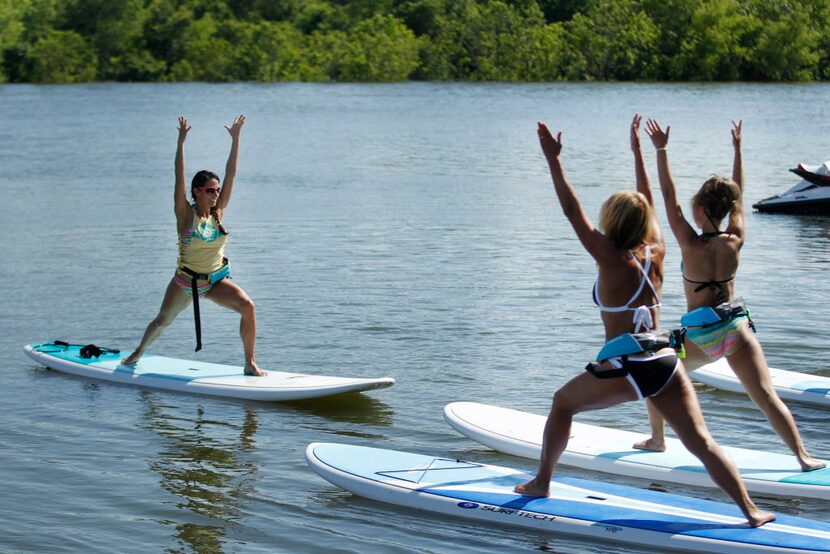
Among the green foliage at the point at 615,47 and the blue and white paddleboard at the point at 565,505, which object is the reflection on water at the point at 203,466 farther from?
the green foliage at the point at 615,47

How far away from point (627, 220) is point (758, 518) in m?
1.93

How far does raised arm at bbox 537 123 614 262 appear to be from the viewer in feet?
22.7

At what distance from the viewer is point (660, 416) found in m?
9.09

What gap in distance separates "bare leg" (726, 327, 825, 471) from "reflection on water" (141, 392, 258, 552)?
3453 millimetres

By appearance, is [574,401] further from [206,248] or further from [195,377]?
[195,377]

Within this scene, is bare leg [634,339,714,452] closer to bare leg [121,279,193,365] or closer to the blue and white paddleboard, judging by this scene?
the blue and white paddleboard

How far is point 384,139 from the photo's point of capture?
149 ft

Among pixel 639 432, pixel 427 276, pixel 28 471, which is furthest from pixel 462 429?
pixel 427 276

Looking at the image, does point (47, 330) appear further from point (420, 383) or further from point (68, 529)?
point (68, 529)

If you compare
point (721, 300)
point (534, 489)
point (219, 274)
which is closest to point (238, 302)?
point (219, 274)

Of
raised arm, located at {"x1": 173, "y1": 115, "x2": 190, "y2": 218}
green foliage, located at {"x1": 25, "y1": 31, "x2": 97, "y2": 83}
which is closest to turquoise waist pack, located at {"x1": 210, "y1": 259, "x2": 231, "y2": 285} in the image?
raised arm, located at {"x1": 173, "y1": 115, "x2": 190, "y2": 218}

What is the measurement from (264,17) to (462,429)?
374 ft

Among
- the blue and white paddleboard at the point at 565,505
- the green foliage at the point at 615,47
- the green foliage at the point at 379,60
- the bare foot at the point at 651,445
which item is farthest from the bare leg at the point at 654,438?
the green foliage at the point at 379,60

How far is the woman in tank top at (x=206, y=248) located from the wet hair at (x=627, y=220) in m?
4.76
